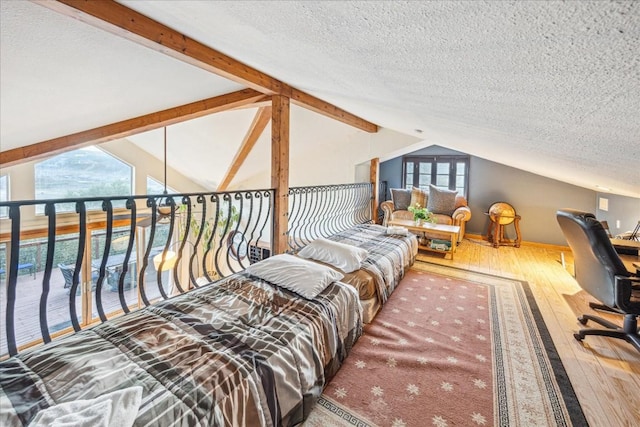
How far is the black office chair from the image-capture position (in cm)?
197

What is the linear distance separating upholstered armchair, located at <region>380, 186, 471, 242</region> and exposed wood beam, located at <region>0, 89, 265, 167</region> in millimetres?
3542

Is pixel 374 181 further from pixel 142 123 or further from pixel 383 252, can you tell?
pixel 142 123

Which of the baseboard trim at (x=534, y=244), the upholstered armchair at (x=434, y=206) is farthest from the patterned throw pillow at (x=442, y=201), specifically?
the baseboard trim at (x=534, y=244)

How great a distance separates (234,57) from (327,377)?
8.14 ft

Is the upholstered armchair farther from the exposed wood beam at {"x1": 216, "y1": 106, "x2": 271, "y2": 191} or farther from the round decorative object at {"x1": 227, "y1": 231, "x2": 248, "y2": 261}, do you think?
the round decorative object at {"x1": 227, "y1": 231, "x2": 248, "y2": 261}

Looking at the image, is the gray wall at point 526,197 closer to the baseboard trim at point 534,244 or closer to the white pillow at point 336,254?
the baseboard trim at point 534,244

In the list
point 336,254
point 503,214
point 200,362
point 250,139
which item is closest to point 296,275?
point 336,254

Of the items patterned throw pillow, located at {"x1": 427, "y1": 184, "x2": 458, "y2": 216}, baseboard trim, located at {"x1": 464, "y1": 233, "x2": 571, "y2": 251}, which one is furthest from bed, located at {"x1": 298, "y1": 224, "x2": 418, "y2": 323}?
baseboard trim, located at {"x1": 464, "y1": 233, "x2": 571, "y2": 251}

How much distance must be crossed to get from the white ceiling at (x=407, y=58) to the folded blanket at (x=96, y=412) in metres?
1.45

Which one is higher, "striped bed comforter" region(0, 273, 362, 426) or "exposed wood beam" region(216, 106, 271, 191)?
"exposed wood beam" region(216, 106, 271, 191)

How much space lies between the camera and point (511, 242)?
5465 mm

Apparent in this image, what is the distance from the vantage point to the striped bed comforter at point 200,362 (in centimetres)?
104

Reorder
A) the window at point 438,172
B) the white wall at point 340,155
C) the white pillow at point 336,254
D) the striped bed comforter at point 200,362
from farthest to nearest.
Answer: the window at point 438,172
the white wall at point 340,155
the white pillow at point 336,254
the striped bed comforter at point 200,362

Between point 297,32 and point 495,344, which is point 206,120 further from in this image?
point 495,344
